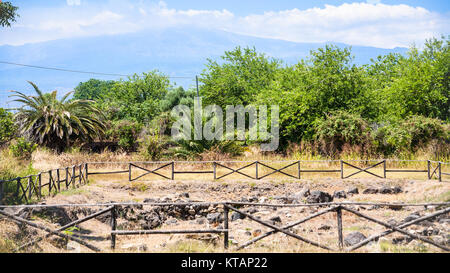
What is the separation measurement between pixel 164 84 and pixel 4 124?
73.9 ft

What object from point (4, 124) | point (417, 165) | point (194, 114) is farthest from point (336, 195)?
point (4, 124)

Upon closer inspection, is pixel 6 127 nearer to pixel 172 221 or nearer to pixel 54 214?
pixel 54 214

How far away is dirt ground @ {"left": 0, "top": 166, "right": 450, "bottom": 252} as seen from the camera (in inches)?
249

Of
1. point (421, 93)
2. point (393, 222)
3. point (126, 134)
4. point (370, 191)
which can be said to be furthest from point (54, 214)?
point (421, 93)

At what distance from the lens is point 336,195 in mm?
13242

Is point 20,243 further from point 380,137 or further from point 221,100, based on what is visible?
point 221,100

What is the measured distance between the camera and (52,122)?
19312mm

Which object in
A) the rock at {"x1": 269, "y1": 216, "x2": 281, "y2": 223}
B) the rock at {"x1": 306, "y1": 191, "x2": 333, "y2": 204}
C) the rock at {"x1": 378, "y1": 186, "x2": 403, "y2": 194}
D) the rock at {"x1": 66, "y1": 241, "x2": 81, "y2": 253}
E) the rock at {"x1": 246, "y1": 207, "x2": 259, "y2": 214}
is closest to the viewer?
the rock at {"x1": 66, "y1": 241, "x2": 81, "y2": 253}

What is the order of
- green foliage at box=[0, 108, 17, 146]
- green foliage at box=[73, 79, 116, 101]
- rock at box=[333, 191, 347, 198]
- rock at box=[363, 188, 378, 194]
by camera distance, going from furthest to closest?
green foliage at box=[73, 79, 116, 101] → green foliage at box=[0, 108, 17, 146] → rock at box=[363, 188, 378, 194] → rock at box=[333, 191, 347, 198]

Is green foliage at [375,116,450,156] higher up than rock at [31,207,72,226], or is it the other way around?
green foliage at [375,116,450,156]

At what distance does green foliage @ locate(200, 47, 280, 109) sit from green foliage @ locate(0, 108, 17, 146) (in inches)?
540

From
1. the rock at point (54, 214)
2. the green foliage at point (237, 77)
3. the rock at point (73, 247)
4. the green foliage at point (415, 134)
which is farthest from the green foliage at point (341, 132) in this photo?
the rock at point (73, 247)

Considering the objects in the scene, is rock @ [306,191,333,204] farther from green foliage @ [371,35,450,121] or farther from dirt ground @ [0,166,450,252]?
green foliage @ [371,35,450,121]

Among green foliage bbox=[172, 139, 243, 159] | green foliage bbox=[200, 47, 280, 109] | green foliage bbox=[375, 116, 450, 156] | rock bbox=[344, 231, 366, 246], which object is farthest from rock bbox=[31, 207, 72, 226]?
green foliage bbox=[200, 47, 280, 109]
